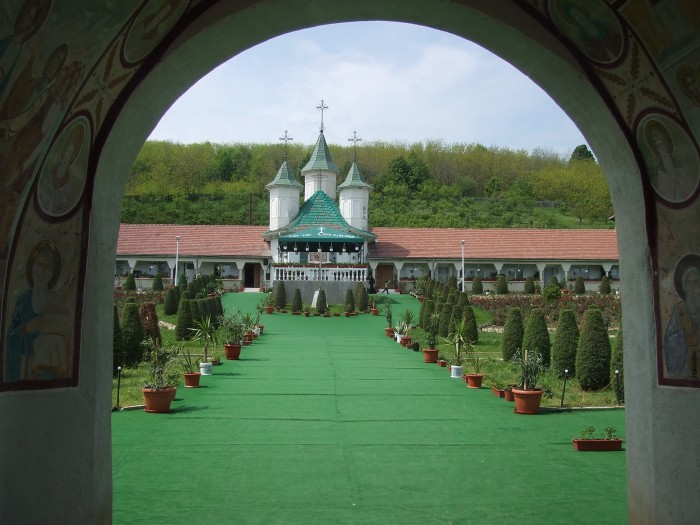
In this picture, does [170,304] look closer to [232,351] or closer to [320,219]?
[232,351]

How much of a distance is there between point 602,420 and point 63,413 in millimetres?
9665

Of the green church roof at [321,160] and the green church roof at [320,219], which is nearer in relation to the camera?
the green church roof at [320,219]

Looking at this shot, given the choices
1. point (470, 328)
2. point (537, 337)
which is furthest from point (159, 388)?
point (470, 328)

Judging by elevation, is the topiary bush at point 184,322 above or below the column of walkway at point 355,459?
above

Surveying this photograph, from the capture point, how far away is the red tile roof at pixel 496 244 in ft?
160

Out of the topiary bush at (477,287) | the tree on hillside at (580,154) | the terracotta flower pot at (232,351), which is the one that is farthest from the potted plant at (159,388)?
the tree on hillside at (580,154)

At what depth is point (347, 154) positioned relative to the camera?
10781cm

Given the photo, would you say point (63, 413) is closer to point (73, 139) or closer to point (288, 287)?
point (73, 139)

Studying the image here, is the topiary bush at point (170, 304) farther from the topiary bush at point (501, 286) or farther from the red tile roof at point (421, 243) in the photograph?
the topiary bush at point (501, 286)

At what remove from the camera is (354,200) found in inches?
2003

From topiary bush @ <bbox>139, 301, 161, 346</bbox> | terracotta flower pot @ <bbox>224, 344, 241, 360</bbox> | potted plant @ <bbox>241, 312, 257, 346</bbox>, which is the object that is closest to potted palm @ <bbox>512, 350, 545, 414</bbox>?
terracotta flower pot @ <bbox>224, 344, 241, 360</bbox>

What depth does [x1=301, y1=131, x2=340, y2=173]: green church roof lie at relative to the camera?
53.0 m

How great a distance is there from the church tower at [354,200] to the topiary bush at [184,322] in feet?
86.8

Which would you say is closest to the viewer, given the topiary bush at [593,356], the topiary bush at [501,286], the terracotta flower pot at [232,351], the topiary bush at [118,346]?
the topiary bush at [593,356]
